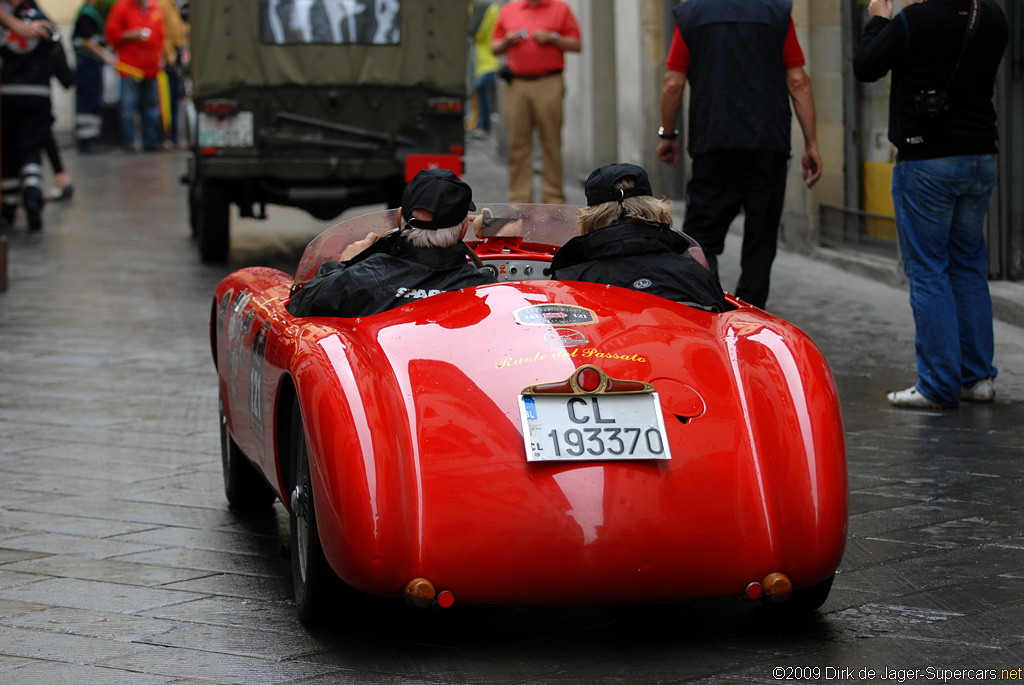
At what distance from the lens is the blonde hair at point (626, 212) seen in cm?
423

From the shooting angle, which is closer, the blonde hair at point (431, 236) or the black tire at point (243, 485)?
the blonde hair at point (431, 236)

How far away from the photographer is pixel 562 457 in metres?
3.25

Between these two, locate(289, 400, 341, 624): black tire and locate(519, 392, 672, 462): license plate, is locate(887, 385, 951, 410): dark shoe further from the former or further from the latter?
locate(289, 400, 341, 624): black tire

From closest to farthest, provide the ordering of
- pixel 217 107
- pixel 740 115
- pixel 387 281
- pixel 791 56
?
pixel 387 281 < pixel 740 115 < pixel 791 56 < pixel 217 107

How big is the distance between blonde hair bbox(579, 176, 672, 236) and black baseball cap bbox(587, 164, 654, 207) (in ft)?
0.04

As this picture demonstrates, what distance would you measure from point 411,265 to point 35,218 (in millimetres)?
10665

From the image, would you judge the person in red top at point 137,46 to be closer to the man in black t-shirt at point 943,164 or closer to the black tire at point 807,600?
the man in black t-shirt at point 943,164

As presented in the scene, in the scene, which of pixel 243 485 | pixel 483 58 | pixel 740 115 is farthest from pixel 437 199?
pixel 483 58

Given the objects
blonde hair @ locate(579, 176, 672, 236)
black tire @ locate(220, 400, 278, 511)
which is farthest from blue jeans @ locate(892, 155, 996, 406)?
black tire @ locate(220, 400, 278, 511)

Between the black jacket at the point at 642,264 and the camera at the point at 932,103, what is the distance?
206 centimetres

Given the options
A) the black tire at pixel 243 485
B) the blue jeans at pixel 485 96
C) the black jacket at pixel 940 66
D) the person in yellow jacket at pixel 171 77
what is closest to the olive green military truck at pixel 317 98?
the black jacket at pixel 940 66

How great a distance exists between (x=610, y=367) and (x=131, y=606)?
1.40 m

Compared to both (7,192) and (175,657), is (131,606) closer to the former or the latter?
(175,657)

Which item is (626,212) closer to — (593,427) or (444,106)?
(593,427)
